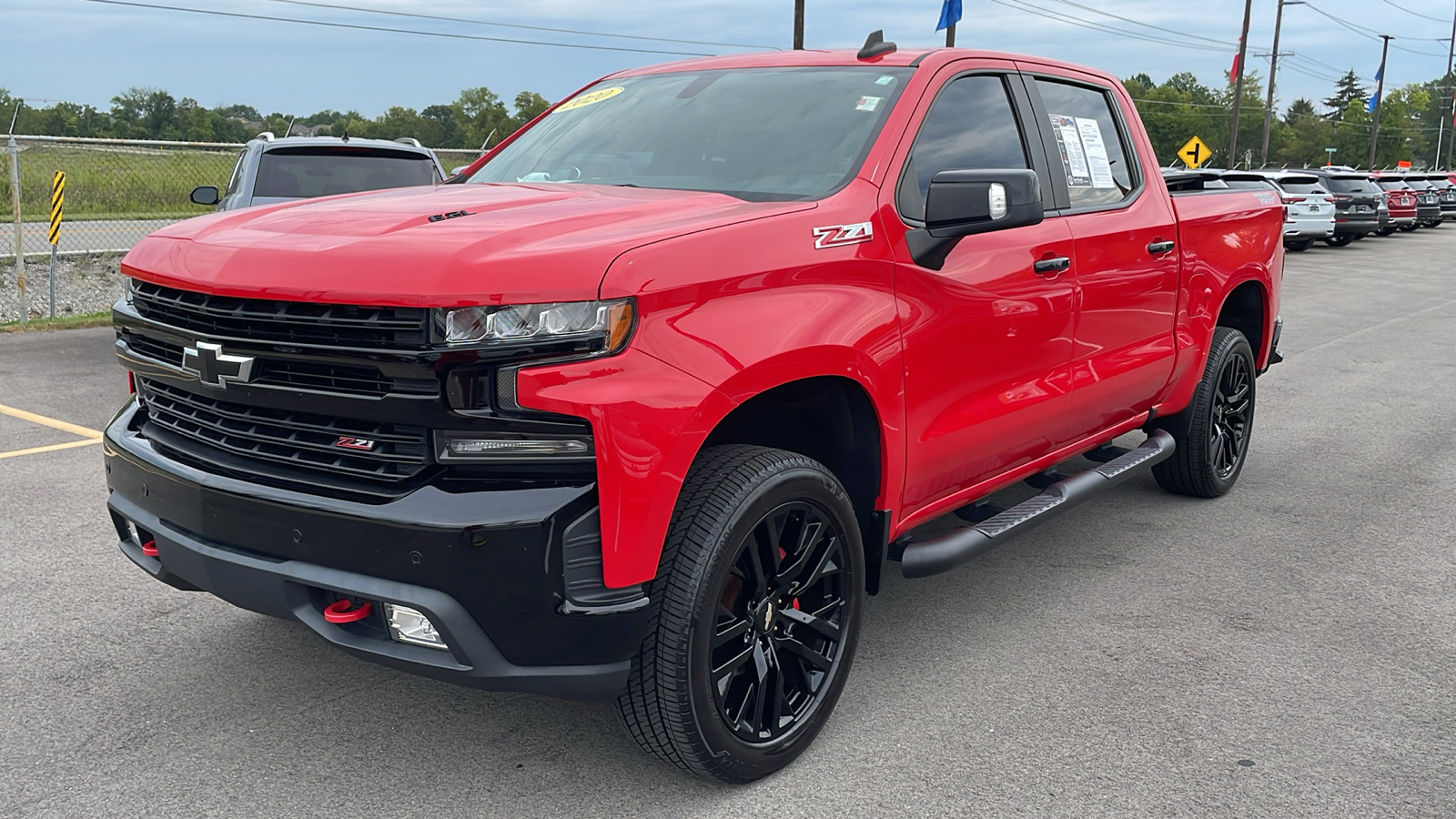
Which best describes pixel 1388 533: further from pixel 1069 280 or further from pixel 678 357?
pixel 678 357

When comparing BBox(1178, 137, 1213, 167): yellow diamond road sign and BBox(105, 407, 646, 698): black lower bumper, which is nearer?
BBox(105, 407, 646, 698): black lower bumper

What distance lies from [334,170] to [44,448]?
3.77m

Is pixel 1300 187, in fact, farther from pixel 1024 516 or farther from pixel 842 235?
pixel 842 235

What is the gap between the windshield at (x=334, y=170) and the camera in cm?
934

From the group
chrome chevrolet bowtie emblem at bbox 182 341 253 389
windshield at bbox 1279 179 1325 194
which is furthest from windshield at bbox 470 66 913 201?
windshield at bbox 1279 179 1325 194

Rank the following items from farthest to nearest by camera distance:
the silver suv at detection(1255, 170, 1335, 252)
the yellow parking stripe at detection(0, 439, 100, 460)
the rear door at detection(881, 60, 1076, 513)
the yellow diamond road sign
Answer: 1. the yellow diamond road sign
2. the silver suv at detection(1255, 170, 1335, 252)
3. the yellow parking stripe at detection(0, 439, 100, 460)
4. the rear door at detection(881, 60, 1076, 513)

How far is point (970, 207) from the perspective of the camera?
10.9 feet

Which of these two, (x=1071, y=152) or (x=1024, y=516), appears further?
(x=1071, y=152)

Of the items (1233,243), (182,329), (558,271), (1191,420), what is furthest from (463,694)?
(1233,243)

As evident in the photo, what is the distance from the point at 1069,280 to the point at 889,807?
6.66 ft

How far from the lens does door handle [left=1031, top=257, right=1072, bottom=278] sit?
13.1ft

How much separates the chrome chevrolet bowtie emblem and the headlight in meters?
0.57

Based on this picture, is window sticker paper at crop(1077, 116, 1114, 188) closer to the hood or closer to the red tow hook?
the hood

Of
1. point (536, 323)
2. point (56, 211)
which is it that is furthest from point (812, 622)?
point (56, 211)
